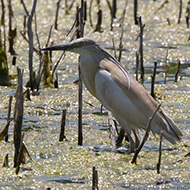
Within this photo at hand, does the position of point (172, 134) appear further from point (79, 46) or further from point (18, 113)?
point (18, 113)

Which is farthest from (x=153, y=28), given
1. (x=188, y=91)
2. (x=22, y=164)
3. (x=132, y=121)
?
(x=22, y=164)

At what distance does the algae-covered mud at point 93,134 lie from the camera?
13.5 ft

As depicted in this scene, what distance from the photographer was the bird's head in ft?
16.5

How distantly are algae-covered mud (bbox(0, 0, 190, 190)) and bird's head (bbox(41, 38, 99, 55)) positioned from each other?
2.94ft

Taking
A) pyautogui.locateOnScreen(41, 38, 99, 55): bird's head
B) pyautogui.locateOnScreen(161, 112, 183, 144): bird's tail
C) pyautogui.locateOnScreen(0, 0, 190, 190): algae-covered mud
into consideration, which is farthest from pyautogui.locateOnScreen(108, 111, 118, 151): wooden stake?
pyautogui.locateOnScreen(41, 38, 99, 55): bird's head

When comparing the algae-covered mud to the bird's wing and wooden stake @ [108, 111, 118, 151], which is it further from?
the bird's wing

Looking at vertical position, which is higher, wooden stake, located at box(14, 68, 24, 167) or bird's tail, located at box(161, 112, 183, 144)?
wooden stake, located at box(14, 68, 24, 167)

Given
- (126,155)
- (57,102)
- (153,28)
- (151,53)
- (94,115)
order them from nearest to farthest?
(126,155) < (94,115) < (57,102) < (151,53) < (153,28)

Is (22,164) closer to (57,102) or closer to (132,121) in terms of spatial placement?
(132,121)

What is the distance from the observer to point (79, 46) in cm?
508

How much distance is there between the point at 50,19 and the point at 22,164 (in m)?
6.69

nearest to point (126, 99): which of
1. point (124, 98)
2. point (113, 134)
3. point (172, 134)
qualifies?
point (124, 98)

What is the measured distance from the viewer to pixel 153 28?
10.1m

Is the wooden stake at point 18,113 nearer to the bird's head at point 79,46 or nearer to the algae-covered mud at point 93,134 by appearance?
the algae-covered mud at point 93,134
